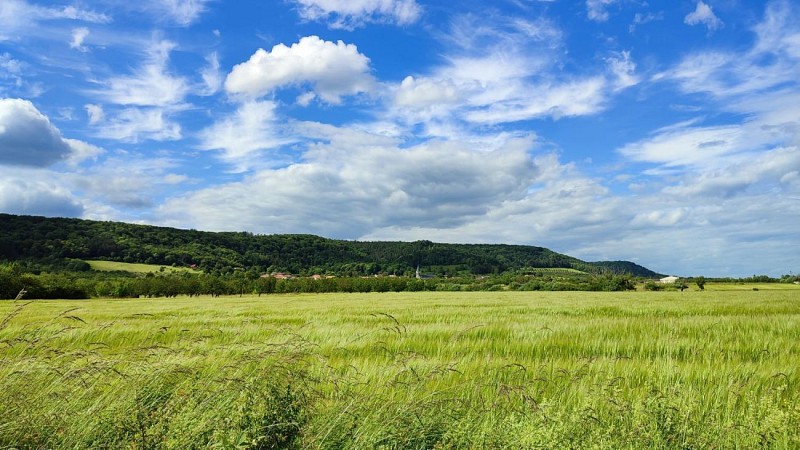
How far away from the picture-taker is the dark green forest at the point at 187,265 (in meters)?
84.6

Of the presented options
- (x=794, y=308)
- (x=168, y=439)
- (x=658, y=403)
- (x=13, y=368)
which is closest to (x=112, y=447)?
(x=168, y=439)

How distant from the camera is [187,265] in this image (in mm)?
154750

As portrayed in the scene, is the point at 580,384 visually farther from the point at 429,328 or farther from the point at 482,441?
the point at 429,328

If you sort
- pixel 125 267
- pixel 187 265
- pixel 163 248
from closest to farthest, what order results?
1. pixel 125 267
2. pixel 187 265
3. pixel 163 248

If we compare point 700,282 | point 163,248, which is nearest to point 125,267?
point 163,248

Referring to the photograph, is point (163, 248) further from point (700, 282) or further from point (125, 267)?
point (700, 282)

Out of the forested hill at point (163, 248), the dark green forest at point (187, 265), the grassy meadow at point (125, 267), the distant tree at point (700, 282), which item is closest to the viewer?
the dark green forest at point (187, 265)

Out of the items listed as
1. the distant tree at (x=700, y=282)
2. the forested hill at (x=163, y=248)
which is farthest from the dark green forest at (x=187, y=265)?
the distant tree at (x=700, y=282)

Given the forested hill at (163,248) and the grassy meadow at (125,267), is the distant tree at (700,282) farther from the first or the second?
the grassy meadow at (125,267)

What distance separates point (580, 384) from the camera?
500 centimetres

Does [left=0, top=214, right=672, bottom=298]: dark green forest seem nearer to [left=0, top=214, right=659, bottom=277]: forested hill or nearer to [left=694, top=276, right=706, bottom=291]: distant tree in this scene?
[left=0, top=214, right=659, bottom=277]: forested hill

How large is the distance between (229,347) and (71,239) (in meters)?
172

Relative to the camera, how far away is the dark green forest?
84.6 meters

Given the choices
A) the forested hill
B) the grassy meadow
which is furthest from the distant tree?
the grassy meadow
